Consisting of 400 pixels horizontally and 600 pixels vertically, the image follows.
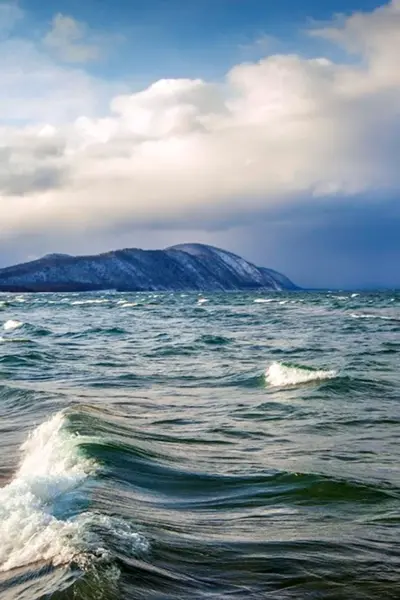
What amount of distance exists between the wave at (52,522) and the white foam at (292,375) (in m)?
10.9

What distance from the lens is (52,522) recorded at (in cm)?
700

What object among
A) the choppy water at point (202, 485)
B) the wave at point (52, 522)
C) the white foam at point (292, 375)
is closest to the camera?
the choppy water at point (202, 485)

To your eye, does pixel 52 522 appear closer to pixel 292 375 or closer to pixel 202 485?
pixel 202 485

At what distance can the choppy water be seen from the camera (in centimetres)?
610

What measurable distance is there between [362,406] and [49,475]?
9.55 metres

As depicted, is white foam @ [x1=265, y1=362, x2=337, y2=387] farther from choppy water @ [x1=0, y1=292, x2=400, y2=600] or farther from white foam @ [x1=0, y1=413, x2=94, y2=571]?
white foam @ [x1=0, y1=413, x2=94, y2=571]

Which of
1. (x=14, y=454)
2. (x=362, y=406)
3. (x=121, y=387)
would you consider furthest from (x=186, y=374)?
(x=14, y=454)

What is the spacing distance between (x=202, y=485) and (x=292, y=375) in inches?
470

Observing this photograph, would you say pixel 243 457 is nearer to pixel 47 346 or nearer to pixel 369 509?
pixel 369 509

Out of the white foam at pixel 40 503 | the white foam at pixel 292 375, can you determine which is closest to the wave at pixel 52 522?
the white foam at pixel 40 503

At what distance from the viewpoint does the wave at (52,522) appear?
6.27 meters

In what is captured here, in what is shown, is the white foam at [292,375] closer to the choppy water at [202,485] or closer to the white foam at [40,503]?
the choppy water at [202,485]

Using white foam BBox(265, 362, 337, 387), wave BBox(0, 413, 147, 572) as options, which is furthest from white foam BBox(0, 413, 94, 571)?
white foam BBox(265, 362, 337, 387)

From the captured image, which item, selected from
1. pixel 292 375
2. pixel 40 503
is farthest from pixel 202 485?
pixel 292 375
